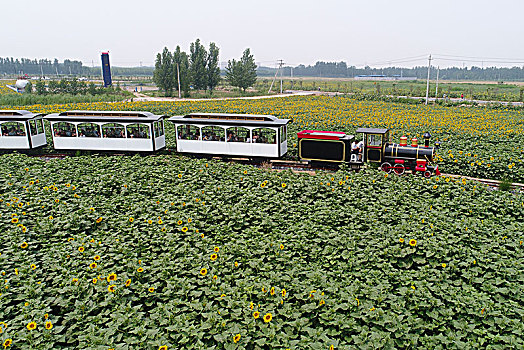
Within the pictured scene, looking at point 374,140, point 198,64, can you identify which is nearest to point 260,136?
point 374,140

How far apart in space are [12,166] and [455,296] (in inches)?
624

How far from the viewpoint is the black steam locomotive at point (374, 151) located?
15391 mm

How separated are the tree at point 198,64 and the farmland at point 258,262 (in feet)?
187

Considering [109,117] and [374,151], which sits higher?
[109,117]

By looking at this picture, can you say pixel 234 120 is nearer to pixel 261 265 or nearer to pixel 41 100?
pixel 261 265

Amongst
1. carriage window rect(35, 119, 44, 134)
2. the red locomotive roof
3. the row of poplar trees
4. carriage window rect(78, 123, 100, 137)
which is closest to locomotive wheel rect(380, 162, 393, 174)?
the red locomotive roof

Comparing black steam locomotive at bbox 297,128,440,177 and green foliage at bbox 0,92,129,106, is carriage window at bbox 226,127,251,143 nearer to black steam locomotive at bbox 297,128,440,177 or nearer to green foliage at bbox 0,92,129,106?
black steam locomotive at bbox 297,128,440,177

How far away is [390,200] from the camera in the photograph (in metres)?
10.8

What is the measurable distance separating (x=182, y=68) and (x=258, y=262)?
2423 inches

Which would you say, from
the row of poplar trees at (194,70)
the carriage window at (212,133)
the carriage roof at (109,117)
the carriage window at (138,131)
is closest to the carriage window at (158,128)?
the carriage roof at (109,117)

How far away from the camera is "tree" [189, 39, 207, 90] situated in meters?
67.1

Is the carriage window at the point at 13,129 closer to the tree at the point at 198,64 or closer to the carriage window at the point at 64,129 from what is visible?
the carriage window at the point at 64,129

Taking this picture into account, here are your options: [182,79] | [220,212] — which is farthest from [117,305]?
[182,79]

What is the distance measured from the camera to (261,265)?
737 centimetres
